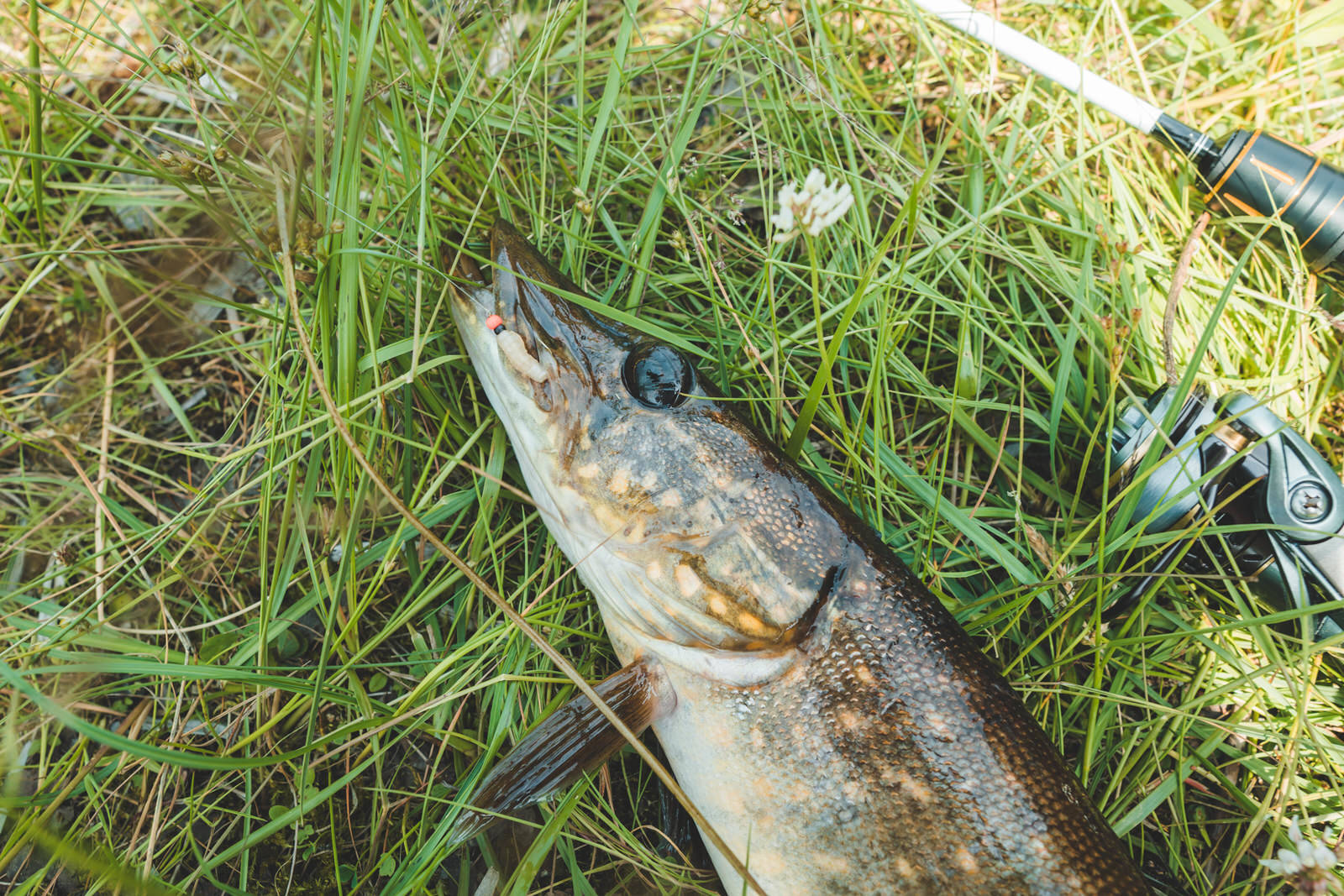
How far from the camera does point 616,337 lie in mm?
1613

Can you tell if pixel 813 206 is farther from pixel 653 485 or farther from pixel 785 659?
pixel 785 659

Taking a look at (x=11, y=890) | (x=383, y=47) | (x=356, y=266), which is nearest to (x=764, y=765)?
(x=356, y=266)

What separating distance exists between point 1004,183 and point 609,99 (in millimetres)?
1267

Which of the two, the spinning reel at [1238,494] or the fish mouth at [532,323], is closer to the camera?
the fish mouth at [532,323]

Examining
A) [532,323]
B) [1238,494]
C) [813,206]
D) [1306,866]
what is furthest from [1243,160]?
[532,323]

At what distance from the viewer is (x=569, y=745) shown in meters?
1.58

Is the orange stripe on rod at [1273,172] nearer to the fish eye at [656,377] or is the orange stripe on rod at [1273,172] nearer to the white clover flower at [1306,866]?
the white clover flower at [1306,866]

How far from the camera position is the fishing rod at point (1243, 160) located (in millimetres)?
2051

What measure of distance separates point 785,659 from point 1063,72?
1928 mm

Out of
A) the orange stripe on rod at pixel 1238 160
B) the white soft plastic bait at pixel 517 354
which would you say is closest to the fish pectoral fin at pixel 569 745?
the white soft plastic bait at pixel 517 354

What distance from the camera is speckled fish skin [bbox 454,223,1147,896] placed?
1364mm

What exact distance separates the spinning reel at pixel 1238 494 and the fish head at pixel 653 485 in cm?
97

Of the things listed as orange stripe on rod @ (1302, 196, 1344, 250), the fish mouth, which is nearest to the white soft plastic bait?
the fish mouth

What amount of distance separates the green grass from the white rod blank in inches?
6.0
